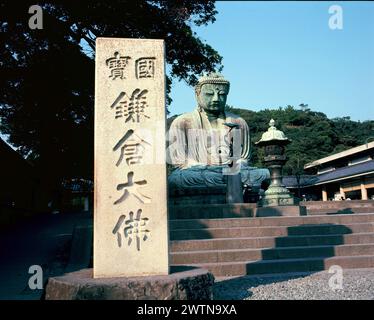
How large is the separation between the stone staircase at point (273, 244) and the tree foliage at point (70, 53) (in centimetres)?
558

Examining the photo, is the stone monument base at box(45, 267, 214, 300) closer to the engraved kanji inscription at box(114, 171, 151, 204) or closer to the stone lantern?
the engraved kanji inscription at box(114, 171, 151, 204)

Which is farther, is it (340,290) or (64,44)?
(64,44)

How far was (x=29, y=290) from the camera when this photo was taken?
511cm

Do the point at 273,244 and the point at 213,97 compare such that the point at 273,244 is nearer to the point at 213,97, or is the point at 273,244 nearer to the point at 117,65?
the point at 117,65

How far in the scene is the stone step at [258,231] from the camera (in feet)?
22.7

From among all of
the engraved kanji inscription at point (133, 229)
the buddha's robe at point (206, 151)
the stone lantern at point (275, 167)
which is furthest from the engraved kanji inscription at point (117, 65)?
the stone lantern at point (275, 167)

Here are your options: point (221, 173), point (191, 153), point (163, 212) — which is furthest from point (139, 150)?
point (191, 153)

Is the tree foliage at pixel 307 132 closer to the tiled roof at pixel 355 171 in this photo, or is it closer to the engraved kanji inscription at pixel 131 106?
the tiled roof at pixel 355 171

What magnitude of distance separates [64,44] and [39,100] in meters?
1.77

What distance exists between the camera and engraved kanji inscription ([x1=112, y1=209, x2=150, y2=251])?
3.85 m
